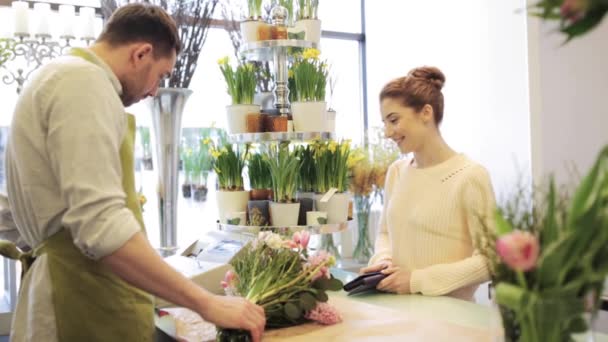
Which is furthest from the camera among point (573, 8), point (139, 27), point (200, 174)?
point (200, 174)

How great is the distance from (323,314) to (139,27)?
838 millimetres

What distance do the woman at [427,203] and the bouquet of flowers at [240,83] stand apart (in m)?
0.53

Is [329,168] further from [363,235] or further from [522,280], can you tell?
[522,280]

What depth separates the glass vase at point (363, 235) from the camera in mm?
3537

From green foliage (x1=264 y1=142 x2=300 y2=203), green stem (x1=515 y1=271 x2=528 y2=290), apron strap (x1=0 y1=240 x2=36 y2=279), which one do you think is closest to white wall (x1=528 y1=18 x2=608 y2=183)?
green foliage (x1=264 y1=142 x2=300 y2=203)

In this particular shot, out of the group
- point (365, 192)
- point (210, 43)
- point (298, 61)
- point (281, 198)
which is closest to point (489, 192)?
point (281, 198)

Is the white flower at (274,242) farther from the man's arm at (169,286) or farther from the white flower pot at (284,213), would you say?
the white flower pot at (284,213)

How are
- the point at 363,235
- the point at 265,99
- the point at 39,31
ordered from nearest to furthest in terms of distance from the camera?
1. the point at 265,99
2. the point at 39,31
3. the point at 363,235

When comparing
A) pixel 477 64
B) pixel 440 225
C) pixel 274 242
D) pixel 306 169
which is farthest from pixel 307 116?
pixel 477 64

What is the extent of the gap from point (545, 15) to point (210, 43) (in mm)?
3964

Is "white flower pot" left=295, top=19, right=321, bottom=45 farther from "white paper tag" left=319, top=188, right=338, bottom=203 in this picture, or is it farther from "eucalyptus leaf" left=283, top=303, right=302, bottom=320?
"eucalyptus leaf" left=283, top=303, right=302, bottom=320

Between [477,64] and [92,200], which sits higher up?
[477,64]

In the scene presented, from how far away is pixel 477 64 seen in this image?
12.6 ft

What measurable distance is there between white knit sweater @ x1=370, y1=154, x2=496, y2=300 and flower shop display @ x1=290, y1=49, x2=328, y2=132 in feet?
1.27
